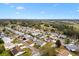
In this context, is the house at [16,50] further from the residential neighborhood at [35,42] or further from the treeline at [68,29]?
the treeline at [68,29]

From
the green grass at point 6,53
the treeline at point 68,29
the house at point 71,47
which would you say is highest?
the treeline at point 68,29

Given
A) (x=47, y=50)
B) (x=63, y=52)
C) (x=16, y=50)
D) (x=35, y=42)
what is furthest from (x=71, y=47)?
(x=16, y=50)

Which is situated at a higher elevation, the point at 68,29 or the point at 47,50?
the point at 68,29

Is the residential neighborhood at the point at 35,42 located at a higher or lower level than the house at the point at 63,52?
higher

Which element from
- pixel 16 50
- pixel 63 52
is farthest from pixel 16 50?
pixel 63 52

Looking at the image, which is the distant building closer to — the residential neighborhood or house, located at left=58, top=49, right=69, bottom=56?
the residential neighborhood

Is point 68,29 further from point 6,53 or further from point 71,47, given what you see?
point 6,53

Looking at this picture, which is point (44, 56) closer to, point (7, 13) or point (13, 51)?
point (13, 51)

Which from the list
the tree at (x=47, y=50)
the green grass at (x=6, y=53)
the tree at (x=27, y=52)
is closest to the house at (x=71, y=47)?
the tree at (x=47, y=50)

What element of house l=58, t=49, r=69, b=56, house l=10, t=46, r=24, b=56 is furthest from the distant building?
house l=58, t=49, r=69, b=56

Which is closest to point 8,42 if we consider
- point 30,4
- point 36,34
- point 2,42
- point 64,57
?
point 2,42

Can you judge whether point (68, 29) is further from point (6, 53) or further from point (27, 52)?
point (6, 53)

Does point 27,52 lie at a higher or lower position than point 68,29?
lower
